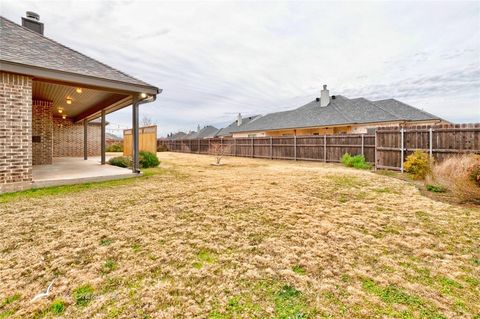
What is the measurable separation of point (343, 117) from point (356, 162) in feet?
33.9

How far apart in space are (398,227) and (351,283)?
2039mm

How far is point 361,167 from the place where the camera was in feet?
36.8

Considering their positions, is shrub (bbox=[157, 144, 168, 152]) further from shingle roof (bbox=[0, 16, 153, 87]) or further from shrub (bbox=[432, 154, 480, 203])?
shrub (bbox=[432, 154, 480, 203])

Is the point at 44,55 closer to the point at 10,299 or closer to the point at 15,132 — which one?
the point at 15,132

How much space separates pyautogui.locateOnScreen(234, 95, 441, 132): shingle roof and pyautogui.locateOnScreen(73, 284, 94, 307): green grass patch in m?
20.9

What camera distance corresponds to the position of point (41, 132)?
10.9 m

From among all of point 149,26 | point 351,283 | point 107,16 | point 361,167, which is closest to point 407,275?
point 351,283

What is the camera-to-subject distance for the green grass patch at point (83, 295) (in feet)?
5.93

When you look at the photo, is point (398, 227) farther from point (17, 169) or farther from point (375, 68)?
point (375, 68)

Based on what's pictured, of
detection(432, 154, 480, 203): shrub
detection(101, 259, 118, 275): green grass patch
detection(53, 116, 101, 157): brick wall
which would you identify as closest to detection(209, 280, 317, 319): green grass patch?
detection(101, 259, 118, 275): green grass patch

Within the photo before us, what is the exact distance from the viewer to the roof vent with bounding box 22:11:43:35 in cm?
934

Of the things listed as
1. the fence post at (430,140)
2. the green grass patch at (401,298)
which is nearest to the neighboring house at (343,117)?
the fence post at (430,140)

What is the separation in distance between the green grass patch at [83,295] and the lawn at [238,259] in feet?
0.04

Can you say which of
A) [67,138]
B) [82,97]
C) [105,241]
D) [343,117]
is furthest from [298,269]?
[343,117]
